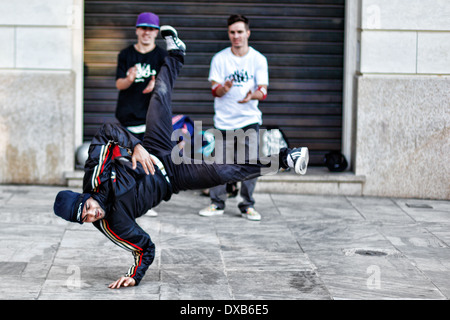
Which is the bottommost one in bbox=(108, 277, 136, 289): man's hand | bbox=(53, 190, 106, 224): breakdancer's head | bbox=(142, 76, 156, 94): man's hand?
bbox=(108, 277, 136, 289): man's hand

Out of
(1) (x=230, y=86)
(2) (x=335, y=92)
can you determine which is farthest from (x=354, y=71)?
(1) (x=230, y=86)

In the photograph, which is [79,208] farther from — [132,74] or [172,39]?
[132,74]

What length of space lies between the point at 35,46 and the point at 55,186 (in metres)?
1.81

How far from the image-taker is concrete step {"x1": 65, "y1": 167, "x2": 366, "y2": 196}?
30.1ft

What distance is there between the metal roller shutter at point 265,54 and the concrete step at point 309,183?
0.69 m

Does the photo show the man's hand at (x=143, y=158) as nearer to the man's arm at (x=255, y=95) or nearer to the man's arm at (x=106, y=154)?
the man's arm at (x=106, y=154)

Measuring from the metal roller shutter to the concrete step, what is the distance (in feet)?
2.25

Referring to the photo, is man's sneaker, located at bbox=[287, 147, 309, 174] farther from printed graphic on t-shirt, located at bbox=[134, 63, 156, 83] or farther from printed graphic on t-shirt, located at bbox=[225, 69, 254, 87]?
printed graphic on t-shirt, located at bbox=[134, 63, 156, 83]

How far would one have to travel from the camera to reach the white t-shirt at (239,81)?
25.8ft

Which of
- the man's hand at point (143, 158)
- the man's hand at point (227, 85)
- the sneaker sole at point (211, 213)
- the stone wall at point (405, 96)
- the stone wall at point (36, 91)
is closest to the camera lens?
the man's hand at point (143, 158)

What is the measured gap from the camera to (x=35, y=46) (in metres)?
9.16

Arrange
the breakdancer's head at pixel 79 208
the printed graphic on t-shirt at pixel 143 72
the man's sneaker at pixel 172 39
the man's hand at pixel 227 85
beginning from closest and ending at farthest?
1. the breakdancer's head at pixel 79 208
2. the man's sneaker at pixel 172 39
3. the man's hand at pixel 227 85
4. the printed graphic on t-shirt at pixel 143 72

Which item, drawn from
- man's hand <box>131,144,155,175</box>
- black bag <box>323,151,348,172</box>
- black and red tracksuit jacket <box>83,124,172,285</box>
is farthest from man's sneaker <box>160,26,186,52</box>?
black bag <box>323,151,348,172</box>

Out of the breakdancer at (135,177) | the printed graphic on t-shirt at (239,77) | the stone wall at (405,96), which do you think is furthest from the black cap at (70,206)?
the stone wall at (405,96)
